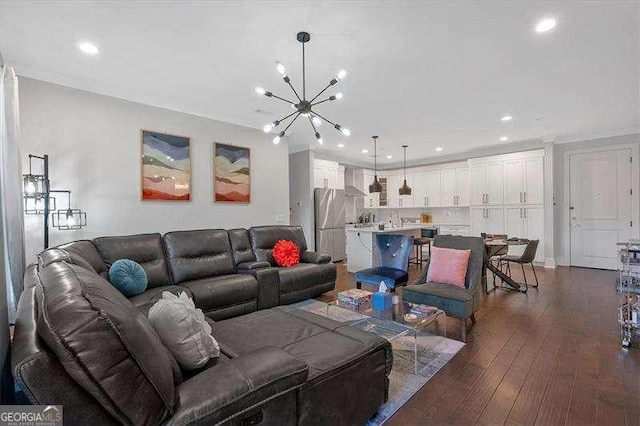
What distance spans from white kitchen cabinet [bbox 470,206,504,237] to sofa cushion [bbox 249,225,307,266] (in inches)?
179

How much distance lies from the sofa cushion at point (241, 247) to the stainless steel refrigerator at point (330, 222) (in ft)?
8.65

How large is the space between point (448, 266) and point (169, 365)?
2795 mm

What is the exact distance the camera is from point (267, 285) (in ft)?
11.6

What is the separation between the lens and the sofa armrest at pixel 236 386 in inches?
40.2

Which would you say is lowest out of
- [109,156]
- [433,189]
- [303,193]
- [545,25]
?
[303,193]

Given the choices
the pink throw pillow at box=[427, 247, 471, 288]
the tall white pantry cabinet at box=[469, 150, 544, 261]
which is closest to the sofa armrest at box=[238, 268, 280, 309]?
the pink throw pillow at box=[427, 247, 471, 288]

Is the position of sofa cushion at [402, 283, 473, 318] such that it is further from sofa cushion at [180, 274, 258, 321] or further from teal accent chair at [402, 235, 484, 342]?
sofa cushion at [180, 274, 258, 321]

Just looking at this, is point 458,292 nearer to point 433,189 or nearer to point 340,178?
point 340,178

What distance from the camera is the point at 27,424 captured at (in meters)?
0.90

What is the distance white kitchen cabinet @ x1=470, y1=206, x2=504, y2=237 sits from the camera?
670cm

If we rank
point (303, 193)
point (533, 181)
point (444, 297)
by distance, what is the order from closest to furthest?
point (444, 297) < point (533, 181) < point (303, 193)

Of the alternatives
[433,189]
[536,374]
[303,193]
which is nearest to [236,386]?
[536,374]

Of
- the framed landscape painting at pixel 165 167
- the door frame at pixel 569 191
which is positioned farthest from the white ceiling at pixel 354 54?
the door frame at pixel 569 191

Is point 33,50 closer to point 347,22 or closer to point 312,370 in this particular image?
point 347,22
